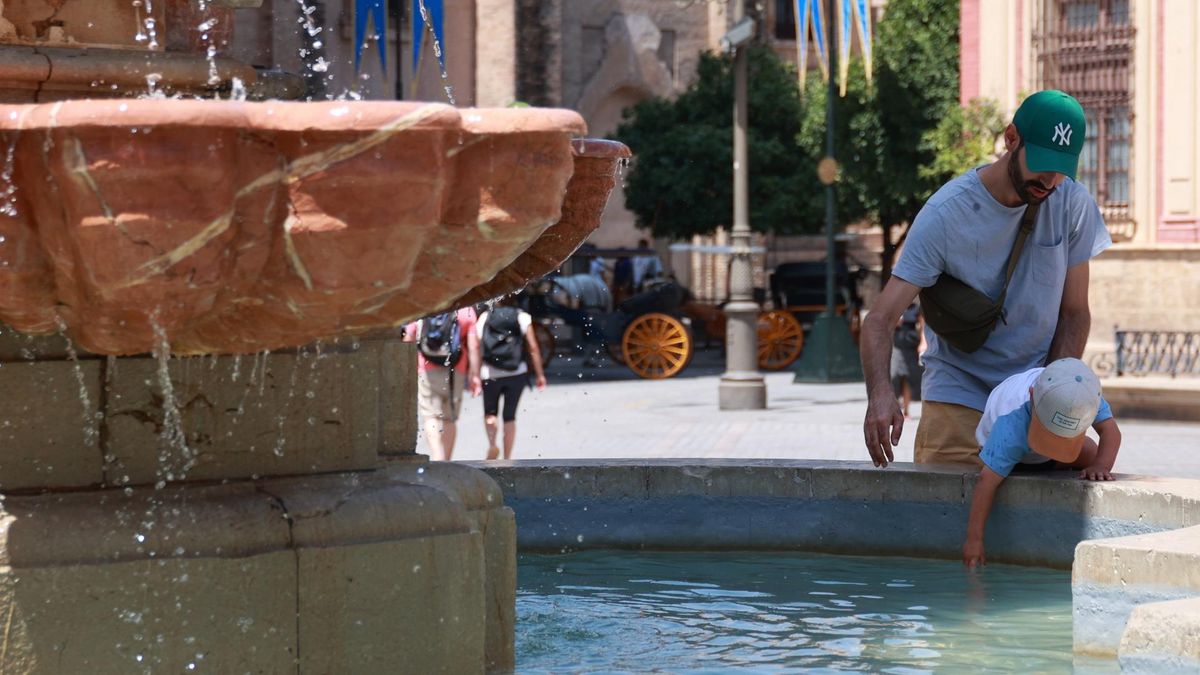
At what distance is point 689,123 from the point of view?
128ft

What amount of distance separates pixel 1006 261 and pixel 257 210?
2.82 meters

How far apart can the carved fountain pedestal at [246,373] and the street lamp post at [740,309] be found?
14.1 metres

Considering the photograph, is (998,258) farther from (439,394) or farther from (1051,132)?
(439,394)

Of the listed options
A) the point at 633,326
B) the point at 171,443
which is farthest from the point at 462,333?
the point at 633,326

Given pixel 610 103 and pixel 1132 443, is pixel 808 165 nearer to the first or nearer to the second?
pixel 610 103

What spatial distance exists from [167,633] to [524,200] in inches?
42.5

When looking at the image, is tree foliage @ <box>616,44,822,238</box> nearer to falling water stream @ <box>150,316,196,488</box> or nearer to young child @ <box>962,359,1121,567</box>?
young child @ <box>962,359,1121,567</box>

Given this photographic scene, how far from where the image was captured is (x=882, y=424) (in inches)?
205

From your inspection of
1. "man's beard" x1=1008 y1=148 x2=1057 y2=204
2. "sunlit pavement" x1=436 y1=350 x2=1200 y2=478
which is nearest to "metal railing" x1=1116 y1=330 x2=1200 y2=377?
"sunlit pavement" x1=436 y1=350 x2=1200 y2=478

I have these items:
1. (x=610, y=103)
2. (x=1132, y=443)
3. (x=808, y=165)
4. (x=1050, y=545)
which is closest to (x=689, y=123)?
(x=808, y=165)

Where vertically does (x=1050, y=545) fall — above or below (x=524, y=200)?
below

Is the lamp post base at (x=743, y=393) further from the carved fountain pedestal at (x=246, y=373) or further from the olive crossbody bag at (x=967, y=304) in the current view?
the carved fountain pedestal at (x=246, y=373)

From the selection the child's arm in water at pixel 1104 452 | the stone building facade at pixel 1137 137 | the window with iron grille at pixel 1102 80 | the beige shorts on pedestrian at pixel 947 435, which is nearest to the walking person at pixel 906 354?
the stone building facade at pixel 1137 137

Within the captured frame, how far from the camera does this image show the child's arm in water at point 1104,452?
5.69 m
